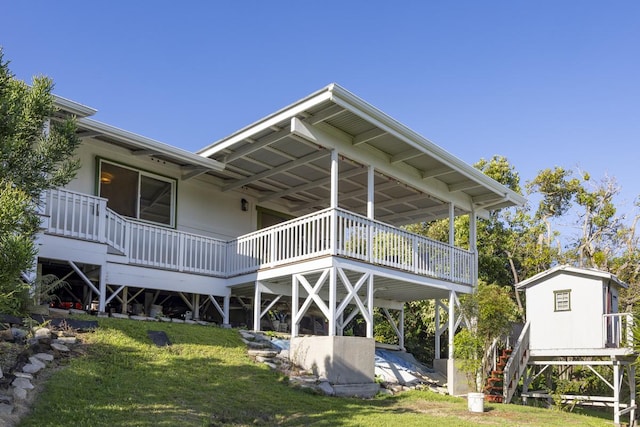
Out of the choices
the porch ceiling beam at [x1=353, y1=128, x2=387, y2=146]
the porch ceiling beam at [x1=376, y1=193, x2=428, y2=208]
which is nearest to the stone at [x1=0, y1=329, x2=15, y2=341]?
the porch ceiling beam at [x1=353, y1=128, x2=387, y2=146]

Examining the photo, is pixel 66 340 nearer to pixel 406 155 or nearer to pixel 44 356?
pixel 44 356

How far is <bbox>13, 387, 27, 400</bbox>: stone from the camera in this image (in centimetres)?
734

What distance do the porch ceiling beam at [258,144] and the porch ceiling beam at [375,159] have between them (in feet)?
0.98

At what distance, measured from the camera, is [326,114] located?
12797mm

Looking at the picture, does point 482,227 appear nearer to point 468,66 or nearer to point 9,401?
point 468,66

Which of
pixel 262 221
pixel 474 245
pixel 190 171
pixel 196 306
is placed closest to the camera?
pixel 196 306

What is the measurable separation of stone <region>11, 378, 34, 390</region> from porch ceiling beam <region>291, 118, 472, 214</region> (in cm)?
687

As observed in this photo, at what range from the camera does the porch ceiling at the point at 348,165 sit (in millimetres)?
13062

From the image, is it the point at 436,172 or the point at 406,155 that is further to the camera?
the point at 436,172

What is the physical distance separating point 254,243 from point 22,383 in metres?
7.94

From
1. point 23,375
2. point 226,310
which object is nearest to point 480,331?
point 226,310

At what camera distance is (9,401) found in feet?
23.2

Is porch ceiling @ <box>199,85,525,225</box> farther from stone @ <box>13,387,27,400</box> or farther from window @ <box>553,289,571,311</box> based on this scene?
stone @ <box>13,387,27,400</box>

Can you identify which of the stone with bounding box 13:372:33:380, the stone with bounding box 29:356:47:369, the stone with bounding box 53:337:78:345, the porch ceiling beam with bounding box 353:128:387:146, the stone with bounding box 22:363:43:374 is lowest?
the stone with bounding box 13:372:33:380
